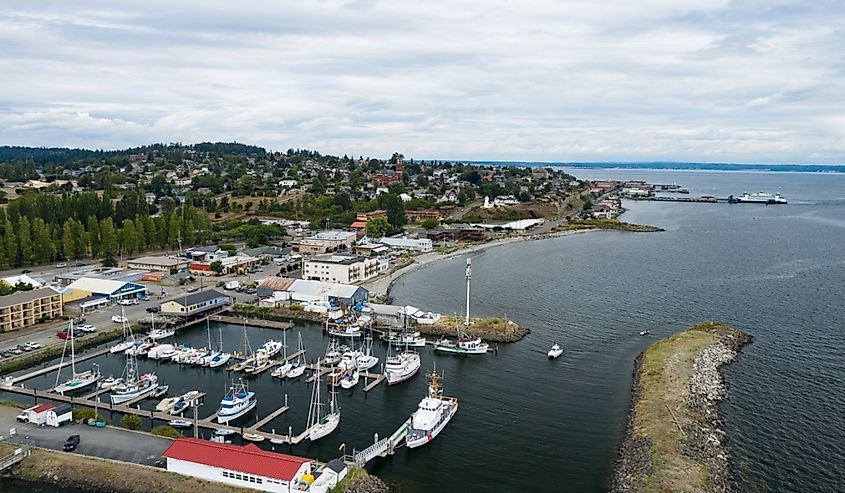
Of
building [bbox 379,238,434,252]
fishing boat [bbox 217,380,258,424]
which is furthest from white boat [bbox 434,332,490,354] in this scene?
building [bbox 379,238,434,252]

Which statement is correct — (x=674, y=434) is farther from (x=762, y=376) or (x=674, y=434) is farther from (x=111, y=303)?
(x=111, y=303)

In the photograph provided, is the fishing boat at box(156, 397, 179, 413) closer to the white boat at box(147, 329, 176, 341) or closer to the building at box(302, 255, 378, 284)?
the white boat at box(147, 329, 176, 341)

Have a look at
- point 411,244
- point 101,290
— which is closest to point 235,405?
point 101,290

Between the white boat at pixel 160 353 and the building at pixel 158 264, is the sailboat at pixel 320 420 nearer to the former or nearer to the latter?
the white boat at pixel 160 353

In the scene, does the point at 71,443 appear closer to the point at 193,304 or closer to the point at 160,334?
the point at 160,334

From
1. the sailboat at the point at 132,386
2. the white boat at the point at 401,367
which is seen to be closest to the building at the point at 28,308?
the sailboat at the point at 132,386

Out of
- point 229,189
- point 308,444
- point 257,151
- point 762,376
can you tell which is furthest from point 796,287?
point 257,151

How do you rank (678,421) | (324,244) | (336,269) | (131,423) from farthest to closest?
(324,244) < (336,269) < (678,421) < (131,423)
